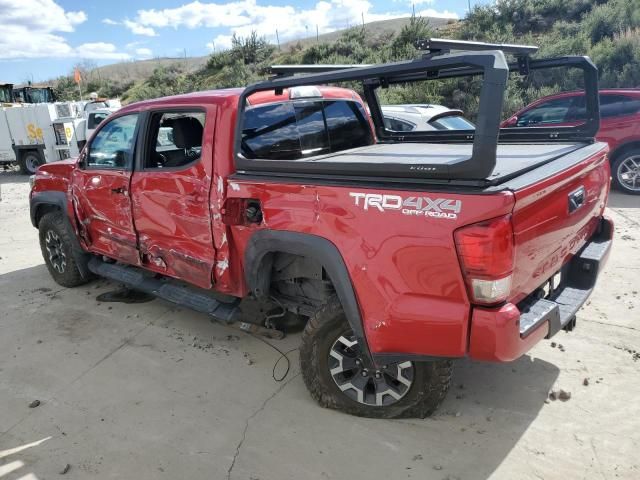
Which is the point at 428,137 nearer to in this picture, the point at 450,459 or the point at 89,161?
the point at 450,459

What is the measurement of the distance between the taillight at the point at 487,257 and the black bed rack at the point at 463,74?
0.78 feet

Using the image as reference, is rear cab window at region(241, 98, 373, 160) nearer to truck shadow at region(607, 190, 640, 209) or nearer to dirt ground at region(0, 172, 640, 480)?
dirt ground at region(0, 172, 640, 480)

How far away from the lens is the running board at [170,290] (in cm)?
375

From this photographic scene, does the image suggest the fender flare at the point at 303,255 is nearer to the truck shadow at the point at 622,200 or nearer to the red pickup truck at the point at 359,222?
the red pickup truck at the point at 359,222

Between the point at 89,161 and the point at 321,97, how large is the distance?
2.43m

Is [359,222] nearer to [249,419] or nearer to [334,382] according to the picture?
[334,382]

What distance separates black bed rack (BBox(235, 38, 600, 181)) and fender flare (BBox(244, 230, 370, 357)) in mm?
412

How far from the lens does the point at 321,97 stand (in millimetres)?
3896

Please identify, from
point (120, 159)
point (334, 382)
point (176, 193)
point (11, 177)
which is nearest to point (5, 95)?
point (11, 177)

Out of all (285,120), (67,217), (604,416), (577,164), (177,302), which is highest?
(285,120)

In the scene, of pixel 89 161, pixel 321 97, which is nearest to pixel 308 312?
pixel 321 97

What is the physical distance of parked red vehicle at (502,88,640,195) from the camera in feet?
26.4

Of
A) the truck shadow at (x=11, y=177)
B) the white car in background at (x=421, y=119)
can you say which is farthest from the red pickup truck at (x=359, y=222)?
the truck shadow at (x=11, y=177)

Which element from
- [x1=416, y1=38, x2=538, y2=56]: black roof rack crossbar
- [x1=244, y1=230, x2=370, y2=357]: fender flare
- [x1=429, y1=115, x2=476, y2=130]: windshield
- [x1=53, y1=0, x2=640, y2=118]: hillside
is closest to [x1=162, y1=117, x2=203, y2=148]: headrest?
[x1=53, y1=0, x2=640, y2=118]: hillside
